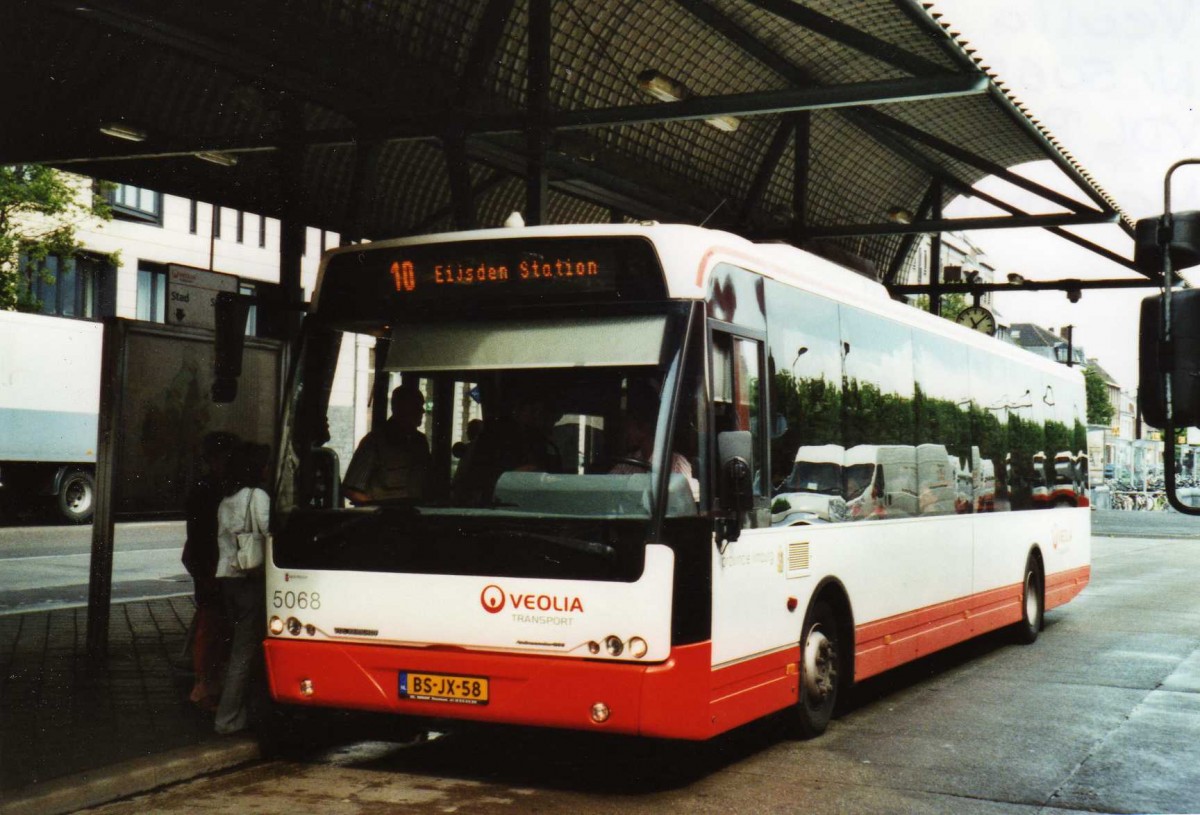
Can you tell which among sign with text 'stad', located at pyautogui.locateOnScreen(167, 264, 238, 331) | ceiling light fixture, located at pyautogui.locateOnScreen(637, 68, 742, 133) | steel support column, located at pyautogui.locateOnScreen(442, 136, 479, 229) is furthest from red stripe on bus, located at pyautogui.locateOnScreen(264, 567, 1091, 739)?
ceiling light fixture, located at pyautogui.locateOnScreen(637, 68, 742, 133)

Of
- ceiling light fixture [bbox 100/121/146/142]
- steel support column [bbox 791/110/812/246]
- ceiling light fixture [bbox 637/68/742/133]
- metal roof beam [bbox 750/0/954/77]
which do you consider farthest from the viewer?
steel support column [bbox 791/110/812/246]

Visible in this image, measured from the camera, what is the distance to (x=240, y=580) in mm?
8195

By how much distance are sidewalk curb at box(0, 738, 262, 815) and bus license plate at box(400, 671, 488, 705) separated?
1228 mm

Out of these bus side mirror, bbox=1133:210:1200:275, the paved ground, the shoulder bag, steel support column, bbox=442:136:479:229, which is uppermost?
steel support column, bbox=442:136:479:229

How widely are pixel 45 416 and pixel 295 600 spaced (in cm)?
2628

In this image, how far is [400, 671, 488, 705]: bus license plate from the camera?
23.1 ft

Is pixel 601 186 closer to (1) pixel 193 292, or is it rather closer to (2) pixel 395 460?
(1) pixel 193 292

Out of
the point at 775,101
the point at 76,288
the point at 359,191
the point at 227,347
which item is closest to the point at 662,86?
the point at 775,101

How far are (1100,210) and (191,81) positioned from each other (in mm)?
8844

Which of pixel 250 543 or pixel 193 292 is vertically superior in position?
pixel 193 292

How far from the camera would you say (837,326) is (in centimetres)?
933

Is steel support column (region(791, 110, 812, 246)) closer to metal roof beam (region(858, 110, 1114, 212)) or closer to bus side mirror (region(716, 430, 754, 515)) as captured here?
metal roof beam (region(858, 110, 1114, 212))

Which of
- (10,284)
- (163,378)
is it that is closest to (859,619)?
(163,378)

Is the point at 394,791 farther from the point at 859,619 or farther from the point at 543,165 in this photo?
the point at 543,165
